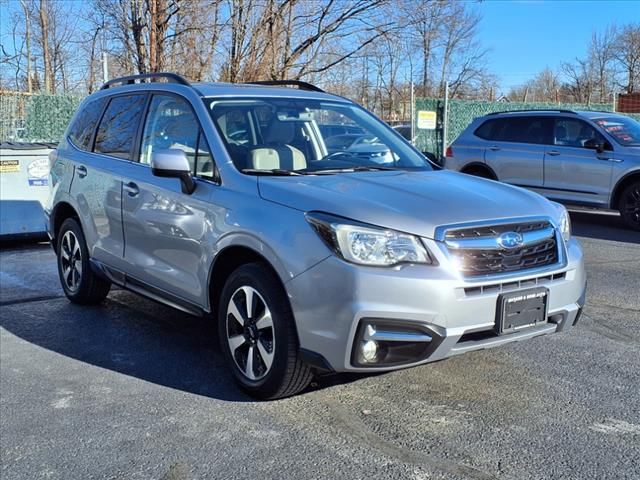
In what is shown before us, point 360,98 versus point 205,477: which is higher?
point 360,98

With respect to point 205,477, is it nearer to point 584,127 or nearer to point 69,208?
point 69,208

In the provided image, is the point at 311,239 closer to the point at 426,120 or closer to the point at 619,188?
the point at 619,188

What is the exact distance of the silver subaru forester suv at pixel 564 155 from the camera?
9844mm

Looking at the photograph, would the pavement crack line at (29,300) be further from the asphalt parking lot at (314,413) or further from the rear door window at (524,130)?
the rear door window at (524,130)

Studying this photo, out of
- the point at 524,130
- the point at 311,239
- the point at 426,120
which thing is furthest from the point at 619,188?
the point at 426,120

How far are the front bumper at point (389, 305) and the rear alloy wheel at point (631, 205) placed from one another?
7.12 meters

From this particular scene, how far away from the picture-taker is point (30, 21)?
30500 millimetres

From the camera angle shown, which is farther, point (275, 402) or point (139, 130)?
point (139, 130)

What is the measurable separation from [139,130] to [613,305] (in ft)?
13.4

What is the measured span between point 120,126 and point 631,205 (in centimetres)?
743

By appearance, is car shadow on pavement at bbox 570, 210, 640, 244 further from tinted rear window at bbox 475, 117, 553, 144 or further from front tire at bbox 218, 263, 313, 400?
front tire at bbox 218, 263, 313, 400

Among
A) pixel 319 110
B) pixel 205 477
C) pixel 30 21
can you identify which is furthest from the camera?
pixel 30 21

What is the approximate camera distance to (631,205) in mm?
9734

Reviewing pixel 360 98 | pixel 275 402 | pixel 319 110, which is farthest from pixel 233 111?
pixel 360 98
